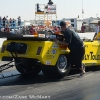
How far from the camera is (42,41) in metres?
7.16

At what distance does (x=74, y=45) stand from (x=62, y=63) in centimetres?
59

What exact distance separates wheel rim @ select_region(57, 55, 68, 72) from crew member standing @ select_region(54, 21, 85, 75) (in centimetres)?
22

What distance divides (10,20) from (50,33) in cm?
1781

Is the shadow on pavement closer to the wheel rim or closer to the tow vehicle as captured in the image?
the tow vehicle

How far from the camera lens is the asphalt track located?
5707 mm

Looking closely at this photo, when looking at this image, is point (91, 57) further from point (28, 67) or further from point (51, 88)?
point (51, 88)

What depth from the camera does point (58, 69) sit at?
7.39 m

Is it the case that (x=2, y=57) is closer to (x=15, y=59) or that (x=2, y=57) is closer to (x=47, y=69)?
→ (x=15, y=59)

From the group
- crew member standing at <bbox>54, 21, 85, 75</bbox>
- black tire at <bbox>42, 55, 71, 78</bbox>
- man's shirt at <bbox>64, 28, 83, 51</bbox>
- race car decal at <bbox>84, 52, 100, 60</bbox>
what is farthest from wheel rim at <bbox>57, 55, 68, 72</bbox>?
race car decal at <bbox>84, 52, 100, 60</bbox>

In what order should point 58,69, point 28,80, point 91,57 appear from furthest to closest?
point 91,57 → point 28,80 → point 58,69

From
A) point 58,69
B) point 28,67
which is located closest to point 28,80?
point 28,67

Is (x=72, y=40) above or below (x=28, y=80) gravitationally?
above

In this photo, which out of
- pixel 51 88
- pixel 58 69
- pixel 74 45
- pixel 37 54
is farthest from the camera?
pixel 74 45

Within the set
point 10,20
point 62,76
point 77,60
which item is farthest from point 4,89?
point 10,20
